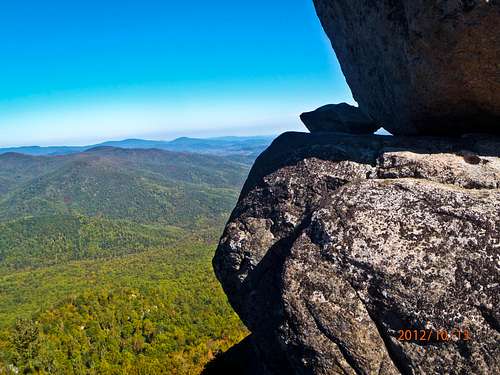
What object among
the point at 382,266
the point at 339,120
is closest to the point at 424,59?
the point at 382,266
